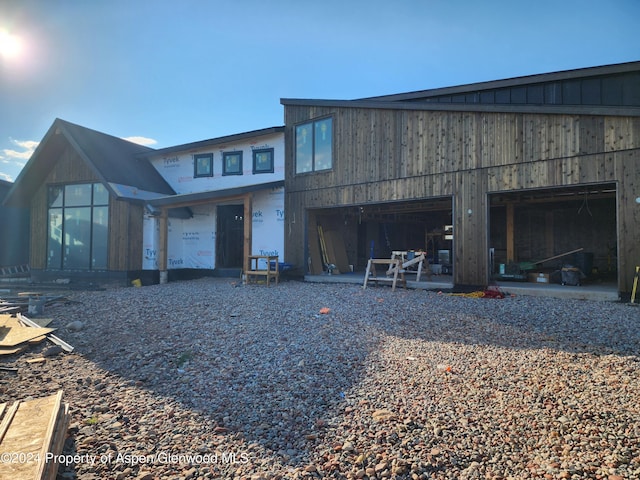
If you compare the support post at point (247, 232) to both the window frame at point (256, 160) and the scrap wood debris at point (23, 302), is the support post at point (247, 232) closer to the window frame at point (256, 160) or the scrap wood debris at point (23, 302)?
the window frame at point (256, 160)

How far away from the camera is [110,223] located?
12812 millimetres

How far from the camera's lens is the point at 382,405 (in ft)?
10.9

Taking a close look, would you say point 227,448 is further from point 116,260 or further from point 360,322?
point 116,260

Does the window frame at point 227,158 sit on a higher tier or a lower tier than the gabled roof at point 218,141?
lower

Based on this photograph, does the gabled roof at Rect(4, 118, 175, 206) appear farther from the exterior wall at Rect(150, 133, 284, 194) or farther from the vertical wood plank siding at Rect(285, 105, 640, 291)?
the vertical wood plank siding at Rect(285, 105, 640, 291)

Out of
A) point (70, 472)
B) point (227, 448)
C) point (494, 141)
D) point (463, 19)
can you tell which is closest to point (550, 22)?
point (463, 19)

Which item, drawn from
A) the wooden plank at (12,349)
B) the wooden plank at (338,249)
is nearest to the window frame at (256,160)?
→ the wooden plank at (338,249)

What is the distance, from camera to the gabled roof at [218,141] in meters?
13.3

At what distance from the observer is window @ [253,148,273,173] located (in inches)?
536

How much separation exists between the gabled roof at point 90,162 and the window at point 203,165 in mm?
1448

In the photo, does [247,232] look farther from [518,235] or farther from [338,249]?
[518,235]

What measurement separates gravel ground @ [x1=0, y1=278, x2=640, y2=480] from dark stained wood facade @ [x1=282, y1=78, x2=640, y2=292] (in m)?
2.89

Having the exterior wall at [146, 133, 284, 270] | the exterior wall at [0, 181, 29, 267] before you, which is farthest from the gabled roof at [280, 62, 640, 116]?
the exterior wall at [0, 181, 29, 267]

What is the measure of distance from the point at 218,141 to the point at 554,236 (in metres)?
14.2
